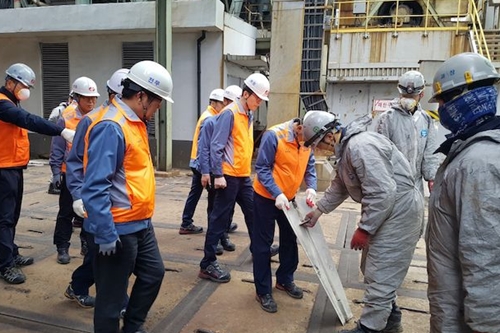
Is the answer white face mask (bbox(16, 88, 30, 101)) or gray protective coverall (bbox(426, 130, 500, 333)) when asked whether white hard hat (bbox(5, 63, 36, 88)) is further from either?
gray protective coverall (bbox(426, 130, 500, 333))

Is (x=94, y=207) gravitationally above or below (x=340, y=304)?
above

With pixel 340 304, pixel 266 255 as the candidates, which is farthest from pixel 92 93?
pixel 340 304

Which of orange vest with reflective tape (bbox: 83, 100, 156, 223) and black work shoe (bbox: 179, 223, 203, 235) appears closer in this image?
orange vest with reflective tape (bbox: 83, 100, 156, 223)

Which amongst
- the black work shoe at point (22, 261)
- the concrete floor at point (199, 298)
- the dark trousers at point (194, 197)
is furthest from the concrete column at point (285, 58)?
the black work shoe at point (22, 261)

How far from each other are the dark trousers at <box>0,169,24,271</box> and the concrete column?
5.63 metres

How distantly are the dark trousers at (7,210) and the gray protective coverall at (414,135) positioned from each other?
135 inches

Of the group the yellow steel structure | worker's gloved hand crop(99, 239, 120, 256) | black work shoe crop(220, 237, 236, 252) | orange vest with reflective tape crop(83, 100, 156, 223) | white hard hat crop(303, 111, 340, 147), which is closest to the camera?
worker's gloved hand crop(99, 239, 120, 256)

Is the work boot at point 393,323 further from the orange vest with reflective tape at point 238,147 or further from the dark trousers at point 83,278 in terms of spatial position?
the dark trousers at point 83,278

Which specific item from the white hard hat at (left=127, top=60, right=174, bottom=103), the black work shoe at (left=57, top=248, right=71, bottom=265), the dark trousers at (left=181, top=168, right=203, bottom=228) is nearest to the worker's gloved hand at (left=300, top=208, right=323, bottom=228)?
the white hard hat at (left=127, top=60, right=174, bottom=103)

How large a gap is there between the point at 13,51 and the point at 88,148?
467 inches

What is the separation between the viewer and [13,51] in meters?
11.7

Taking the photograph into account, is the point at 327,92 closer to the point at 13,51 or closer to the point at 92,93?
the point at 92,93

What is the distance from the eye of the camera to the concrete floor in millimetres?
2895

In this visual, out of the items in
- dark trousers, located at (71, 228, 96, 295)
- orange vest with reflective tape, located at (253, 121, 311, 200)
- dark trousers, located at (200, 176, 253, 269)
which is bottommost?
dark trousers, located at (71, 228, 96, 295)
